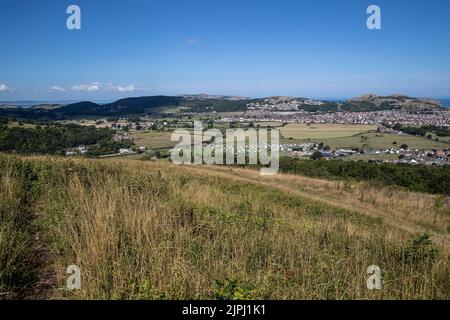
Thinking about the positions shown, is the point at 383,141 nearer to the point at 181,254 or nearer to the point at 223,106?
the point at 181,254

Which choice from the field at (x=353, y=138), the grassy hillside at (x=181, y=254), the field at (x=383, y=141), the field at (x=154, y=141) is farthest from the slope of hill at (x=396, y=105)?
the grassy hillside at (x=181, y=254)

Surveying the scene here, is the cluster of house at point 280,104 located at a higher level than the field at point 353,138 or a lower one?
higher

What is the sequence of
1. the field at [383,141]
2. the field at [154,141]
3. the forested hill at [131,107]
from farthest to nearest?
Answer: the forested hill at [131,107] < the field at [383,141] < the field at [154,141]

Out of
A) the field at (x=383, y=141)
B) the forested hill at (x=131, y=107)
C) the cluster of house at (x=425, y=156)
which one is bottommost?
the cluster of house at (x=425, y=156)

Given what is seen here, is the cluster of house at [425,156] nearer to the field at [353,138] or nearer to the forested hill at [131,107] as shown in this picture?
the field at [353,138]

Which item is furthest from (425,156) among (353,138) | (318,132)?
(318,132)

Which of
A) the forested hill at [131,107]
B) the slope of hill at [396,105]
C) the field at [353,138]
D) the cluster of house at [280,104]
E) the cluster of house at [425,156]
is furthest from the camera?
the cluster of house at [280,104]

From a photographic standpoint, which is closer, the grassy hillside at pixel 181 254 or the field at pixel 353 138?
the grassy hillside at pixel 181 254

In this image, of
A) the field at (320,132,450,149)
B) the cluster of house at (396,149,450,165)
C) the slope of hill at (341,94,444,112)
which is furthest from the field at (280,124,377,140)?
the slope of hill at (341,94,444,112)

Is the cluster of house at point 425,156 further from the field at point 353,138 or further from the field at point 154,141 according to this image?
the field at point 154,141

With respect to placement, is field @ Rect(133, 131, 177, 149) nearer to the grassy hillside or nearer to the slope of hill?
the grassy hillside
